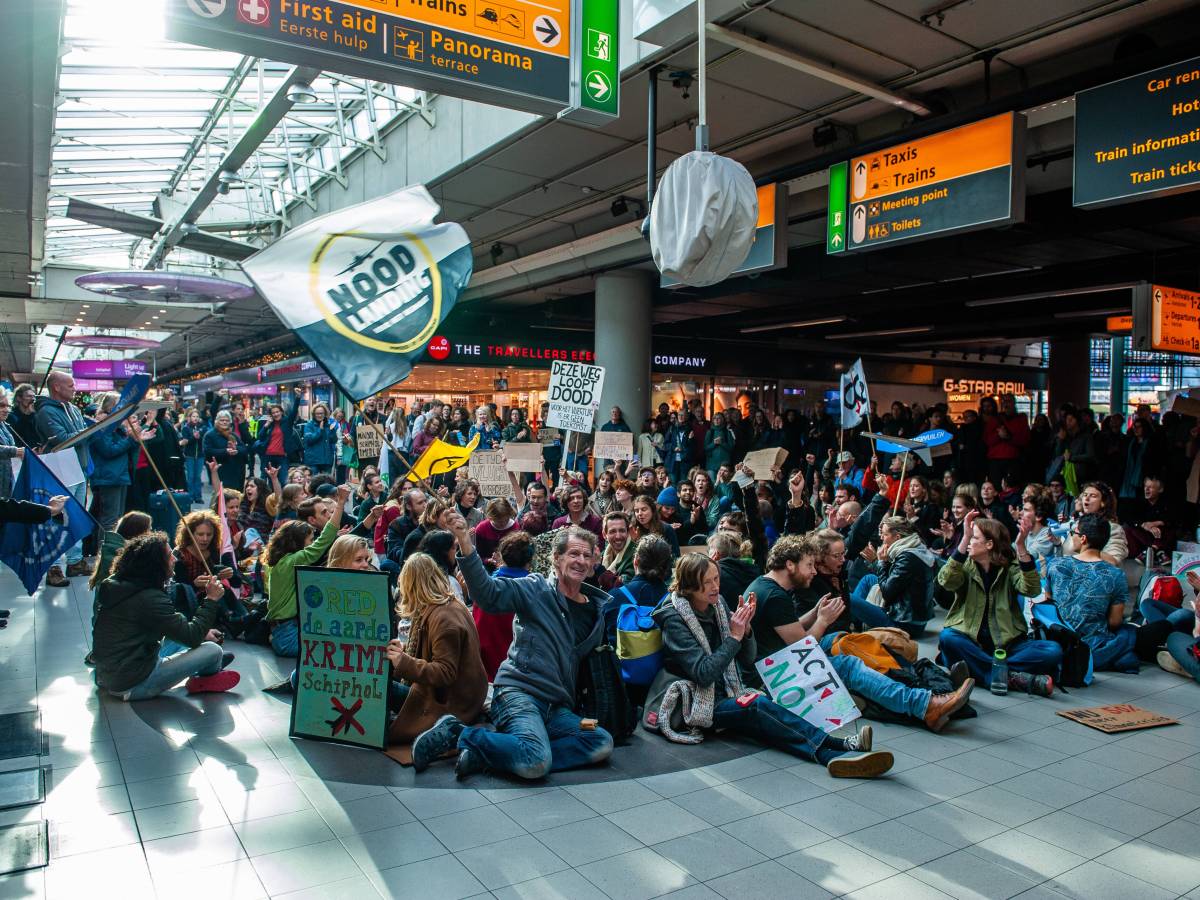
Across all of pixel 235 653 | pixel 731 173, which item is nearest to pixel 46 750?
pixel 235 653

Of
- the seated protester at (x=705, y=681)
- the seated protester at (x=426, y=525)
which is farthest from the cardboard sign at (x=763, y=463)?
the seated protester at (x=705, y=681)

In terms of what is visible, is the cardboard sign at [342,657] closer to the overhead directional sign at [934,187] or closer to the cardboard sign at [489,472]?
the cardboard sign at [489,472]

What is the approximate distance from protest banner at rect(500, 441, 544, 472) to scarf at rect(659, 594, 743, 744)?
5.33 meters

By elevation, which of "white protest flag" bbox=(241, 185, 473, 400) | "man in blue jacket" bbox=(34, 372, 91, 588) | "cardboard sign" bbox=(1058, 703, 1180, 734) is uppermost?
"white protest flag" bbox=(241, 185, 473, 400)

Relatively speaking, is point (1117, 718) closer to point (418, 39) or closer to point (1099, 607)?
point (1099, 607)

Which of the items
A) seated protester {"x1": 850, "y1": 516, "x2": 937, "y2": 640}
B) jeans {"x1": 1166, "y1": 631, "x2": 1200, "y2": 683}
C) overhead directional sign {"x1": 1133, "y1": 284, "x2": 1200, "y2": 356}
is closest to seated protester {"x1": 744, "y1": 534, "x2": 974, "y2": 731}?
seated protester {"x1": 850, "y1": 516, "x2": 937, "y2": 640}

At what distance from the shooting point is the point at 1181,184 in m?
6.27

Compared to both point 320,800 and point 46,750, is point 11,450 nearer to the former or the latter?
point 46,750

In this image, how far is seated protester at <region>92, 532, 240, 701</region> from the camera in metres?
5.62

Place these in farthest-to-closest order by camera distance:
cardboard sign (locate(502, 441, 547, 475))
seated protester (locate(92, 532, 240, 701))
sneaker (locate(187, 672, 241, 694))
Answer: cardboard sign (locate(502, 441, 547, 475)) → sneaker (locate(187, 672, 241, 694)) → seated protester (locate(92, 532, 240, 701))

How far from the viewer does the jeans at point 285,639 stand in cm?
706

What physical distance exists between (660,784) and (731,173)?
335 cm

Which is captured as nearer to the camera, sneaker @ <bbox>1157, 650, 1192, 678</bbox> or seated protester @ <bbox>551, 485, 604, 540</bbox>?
sneaker @ <bbox>1157, 650, 1192, 678</bbox>

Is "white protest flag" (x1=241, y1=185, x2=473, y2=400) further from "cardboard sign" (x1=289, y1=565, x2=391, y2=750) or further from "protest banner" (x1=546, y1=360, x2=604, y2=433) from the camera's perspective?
"protest banner" (x1=546, y1=360, x2=604, y2=433)
